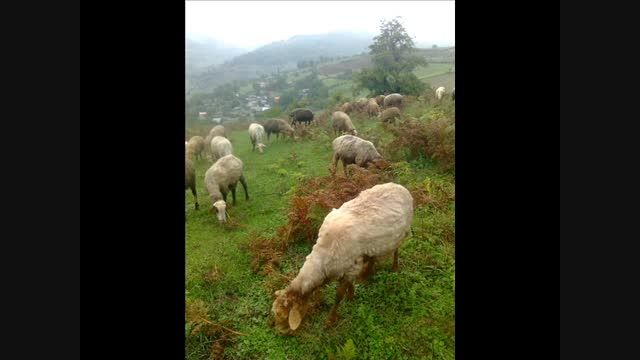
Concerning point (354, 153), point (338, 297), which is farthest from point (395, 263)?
point (354, 153)

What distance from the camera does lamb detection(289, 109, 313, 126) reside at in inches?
827

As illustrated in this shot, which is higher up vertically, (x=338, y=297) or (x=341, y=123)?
(x=341, y=123)

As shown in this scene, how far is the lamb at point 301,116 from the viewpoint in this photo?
21.0 metres

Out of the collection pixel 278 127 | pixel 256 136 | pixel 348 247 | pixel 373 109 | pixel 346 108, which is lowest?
pixel 348 247

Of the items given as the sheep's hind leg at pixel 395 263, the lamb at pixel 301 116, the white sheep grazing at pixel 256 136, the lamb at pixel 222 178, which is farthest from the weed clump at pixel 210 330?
the lamb at pixel 301 116

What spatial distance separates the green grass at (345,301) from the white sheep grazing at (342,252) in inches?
13.3

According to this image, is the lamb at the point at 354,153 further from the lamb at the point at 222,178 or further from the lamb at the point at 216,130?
the lamb at the point at 216,130

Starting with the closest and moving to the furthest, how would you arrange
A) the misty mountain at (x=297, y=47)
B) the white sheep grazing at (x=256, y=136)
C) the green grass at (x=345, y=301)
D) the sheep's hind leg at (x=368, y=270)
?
the misty mountain at (x=297, y=47)
the green grass at (x=345, y=301)
the sheep's hind leg at (x=368, y=270)
the white sheep grazing at (x=256, y=136)

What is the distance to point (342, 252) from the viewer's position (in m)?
5.70

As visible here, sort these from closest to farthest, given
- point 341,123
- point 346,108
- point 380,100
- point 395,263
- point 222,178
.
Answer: point 395,263
point 222,178
point 341,123
point 346,108
point 380,100

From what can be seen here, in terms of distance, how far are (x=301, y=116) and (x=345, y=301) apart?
1625cm

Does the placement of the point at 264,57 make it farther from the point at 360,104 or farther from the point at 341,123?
the point at 360,104

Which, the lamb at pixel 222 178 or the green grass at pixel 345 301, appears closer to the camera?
the green grass at pixel 345 301
